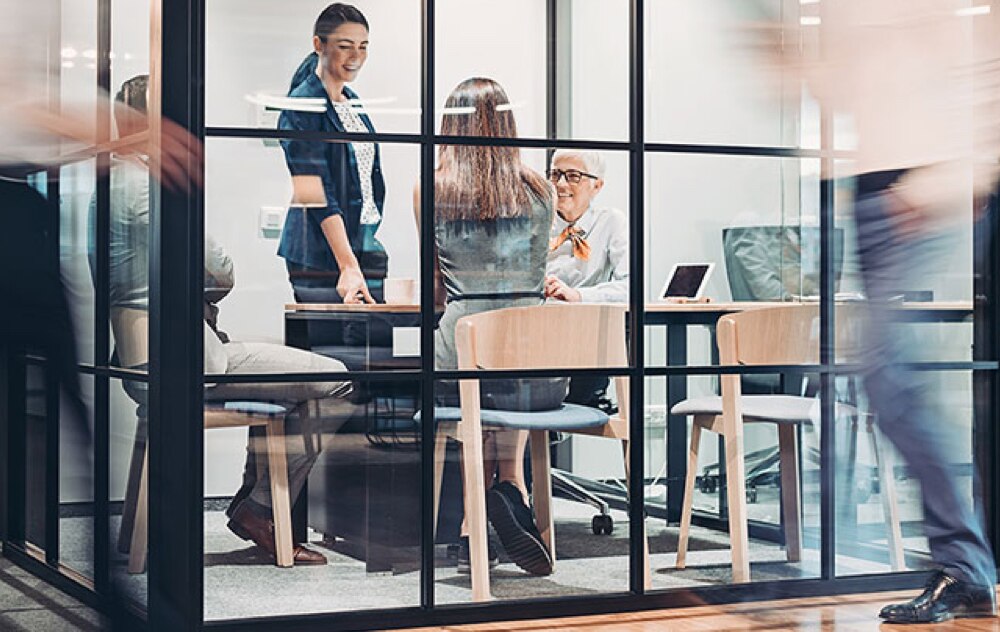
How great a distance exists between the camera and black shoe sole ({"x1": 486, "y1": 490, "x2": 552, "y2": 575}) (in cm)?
314

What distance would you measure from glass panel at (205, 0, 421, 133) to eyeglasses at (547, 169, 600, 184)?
0.35 metres

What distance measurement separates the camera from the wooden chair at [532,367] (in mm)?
3121

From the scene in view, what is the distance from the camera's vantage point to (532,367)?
319 centimetres

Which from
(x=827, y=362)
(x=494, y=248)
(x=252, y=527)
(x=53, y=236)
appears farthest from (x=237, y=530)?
(x=53, y=236)

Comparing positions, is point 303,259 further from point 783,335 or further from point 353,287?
point 783,335

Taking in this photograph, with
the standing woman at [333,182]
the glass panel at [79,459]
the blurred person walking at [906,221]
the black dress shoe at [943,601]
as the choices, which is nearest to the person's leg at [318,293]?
the standing woman at [333,182]

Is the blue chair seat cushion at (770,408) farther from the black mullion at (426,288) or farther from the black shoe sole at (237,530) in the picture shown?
the black shoe sole at (237,530)

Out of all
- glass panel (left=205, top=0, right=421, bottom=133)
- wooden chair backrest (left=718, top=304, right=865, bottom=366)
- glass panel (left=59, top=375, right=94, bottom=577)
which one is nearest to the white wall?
glass panel (left=205, top=0, right=421, bottom=133)

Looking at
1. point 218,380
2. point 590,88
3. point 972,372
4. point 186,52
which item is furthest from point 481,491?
point 972,372

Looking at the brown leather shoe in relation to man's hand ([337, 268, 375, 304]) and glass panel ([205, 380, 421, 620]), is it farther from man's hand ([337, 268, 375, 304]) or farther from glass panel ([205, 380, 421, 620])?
man's hand ([337, 268, 375, 304])

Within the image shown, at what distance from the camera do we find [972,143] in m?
3.63

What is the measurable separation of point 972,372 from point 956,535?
2.33 ft

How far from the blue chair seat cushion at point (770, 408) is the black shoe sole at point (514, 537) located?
47 centimetres

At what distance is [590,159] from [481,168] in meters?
0.27
